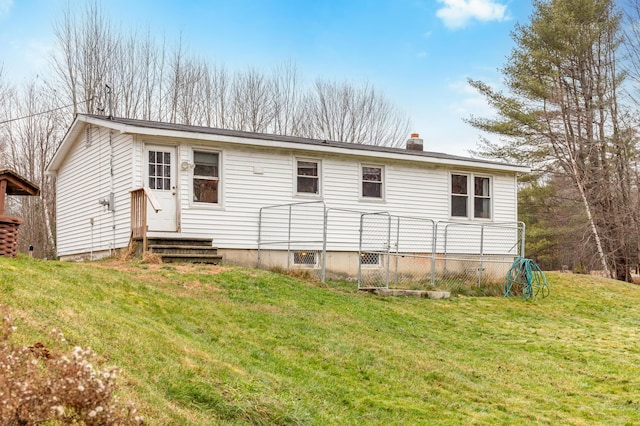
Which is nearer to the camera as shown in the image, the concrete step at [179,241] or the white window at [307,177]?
the concrete step at [179,241]

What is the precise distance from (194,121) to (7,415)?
86.5 ft

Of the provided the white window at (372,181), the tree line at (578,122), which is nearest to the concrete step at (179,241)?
the white window at (372,181)

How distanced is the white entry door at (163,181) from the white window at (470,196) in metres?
7.43

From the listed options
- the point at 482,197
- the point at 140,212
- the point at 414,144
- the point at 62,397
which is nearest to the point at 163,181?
the point at 140,212

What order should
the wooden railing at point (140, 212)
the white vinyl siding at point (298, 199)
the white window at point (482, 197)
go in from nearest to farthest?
the wooden railing at point (140, 212) < the white vinyl siding at point (298, 199) < the white window at point (482, 197)

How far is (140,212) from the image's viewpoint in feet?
41.0

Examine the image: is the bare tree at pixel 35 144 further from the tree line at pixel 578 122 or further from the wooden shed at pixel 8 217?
the tree line at pixel 578 122

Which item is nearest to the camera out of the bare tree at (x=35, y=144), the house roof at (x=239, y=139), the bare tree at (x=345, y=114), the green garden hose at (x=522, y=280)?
the house roof at (x=239, y=139)

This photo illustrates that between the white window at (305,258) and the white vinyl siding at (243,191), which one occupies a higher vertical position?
the white vinyl siding at (243,191)

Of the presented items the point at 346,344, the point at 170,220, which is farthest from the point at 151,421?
the point at 170,220

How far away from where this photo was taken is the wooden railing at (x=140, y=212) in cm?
1201

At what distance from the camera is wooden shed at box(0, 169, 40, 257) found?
926 centimetres

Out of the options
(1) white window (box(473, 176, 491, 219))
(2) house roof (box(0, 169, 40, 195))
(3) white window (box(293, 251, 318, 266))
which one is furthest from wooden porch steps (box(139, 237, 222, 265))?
(1) white window (box(473, 176, 491, 219))

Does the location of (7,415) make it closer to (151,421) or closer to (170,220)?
(151,421)
